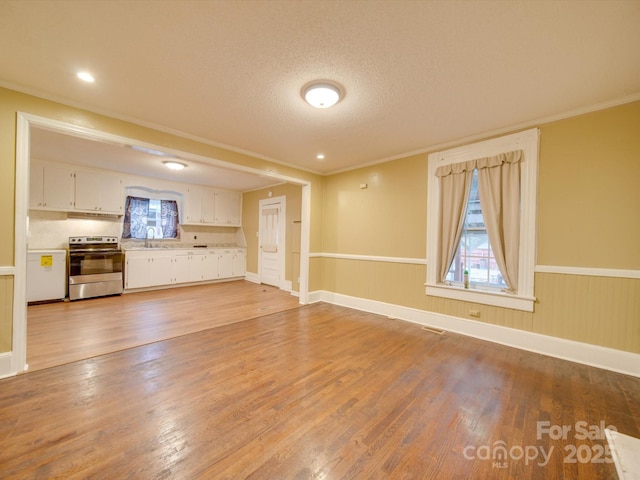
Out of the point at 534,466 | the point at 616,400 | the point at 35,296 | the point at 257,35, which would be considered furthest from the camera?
the point at 35,296

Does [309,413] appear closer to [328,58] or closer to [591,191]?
[328,58]

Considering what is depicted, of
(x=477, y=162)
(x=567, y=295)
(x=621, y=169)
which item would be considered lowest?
(x=567, y=295)

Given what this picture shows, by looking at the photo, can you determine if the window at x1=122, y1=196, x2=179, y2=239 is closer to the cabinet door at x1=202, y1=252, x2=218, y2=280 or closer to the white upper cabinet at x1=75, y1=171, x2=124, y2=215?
the white upper cabinet at x1=75, y1=171, x2=124, y2=215

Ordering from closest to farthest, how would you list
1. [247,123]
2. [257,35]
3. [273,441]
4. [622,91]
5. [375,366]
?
[273,441] → [257,35] → [622,91] → [375,366] → [247,123]

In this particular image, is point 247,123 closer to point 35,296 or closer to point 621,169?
point 621,169

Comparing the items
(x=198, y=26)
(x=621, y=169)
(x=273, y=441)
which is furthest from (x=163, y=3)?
(x=621, y=169)

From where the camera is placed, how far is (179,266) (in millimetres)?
6262

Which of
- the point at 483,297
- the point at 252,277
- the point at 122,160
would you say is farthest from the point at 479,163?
the point at 252,277

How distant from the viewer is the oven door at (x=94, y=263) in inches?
189

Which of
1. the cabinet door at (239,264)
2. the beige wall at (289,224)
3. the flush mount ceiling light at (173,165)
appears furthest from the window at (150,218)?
the beige wall at (289,224)

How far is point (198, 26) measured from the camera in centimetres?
170

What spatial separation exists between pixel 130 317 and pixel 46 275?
84.2 inches

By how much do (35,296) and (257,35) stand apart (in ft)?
19.1

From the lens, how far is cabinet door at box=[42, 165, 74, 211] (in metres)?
4.76
